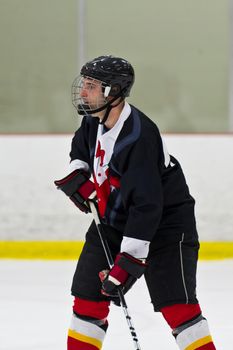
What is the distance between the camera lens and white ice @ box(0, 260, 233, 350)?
3314mm

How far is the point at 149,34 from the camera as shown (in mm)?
5605

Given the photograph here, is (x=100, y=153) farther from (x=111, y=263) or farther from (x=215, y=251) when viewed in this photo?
(x=215, y=251)

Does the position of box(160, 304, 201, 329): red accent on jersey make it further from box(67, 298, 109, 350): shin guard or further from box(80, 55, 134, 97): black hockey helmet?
box(80, 55, 134, 97): black hockey helmet

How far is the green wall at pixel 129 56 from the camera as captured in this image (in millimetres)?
5551

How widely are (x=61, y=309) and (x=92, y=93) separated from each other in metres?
1.58

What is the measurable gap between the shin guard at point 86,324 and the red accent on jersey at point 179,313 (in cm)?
21

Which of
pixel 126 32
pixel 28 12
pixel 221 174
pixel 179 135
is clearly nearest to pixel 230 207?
pixel 221 174

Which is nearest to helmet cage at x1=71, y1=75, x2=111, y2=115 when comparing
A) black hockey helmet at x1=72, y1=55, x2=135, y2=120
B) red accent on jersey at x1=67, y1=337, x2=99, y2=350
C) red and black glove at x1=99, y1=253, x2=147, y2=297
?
black hockey helmet at x1=72, y1=55, x2=135, y2=120

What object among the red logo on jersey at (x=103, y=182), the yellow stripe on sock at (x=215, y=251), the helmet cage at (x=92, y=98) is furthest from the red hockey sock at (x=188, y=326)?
the yellow stripe on sock at (x=215, y=251)

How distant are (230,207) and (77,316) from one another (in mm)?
2580

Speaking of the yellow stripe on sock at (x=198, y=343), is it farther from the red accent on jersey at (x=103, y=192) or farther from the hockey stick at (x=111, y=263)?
the red accent on jersey at (x=103, y=192)

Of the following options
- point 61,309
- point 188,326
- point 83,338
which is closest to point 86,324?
point 83,338

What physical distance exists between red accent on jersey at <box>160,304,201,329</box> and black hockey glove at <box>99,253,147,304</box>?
0.14 meters

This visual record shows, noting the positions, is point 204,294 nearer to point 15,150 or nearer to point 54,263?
point 54,263
